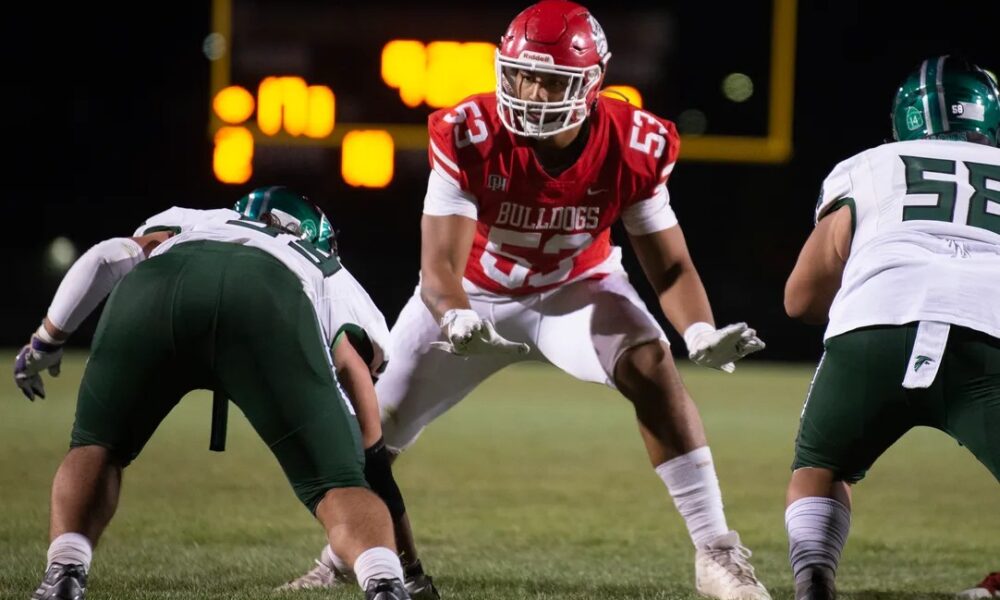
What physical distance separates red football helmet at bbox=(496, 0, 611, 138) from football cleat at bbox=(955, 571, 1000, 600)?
1.79 meters

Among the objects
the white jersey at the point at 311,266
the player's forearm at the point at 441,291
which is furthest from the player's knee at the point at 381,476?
the player's forearm at the point at 441,291

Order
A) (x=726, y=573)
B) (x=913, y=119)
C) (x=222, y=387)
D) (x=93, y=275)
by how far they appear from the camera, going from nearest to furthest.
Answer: (x=222, y=387) < (x=913, y=119) < (x=93, y=275) < (x=726, y=573)

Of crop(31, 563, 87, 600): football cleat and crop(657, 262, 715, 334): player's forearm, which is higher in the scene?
crop(657, 262, 715, 334): player's forearm

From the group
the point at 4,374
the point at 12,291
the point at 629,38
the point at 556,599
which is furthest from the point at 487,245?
the point at 12,291

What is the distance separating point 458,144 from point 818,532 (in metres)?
1.67

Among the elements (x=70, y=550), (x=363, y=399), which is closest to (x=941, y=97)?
(x=363, y=399)

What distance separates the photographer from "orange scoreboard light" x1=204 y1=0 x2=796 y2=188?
442 inches

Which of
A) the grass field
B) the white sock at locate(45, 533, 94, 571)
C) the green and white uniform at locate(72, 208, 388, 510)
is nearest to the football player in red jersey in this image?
the grass field

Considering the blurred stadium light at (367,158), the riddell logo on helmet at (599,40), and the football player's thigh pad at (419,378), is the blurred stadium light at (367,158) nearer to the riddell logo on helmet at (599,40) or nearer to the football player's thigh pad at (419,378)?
the football player's thigh pad at (419,378)

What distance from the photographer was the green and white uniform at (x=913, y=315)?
112 inches

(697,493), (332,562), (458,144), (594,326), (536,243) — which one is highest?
(458,144)

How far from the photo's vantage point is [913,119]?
127 inches

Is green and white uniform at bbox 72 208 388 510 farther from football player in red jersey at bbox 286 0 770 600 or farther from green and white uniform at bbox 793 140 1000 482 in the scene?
green and white uniform at bbox 793 140 1000 482

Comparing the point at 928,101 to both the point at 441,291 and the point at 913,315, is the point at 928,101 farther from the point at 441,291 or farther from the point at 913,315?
the point at 441,291
